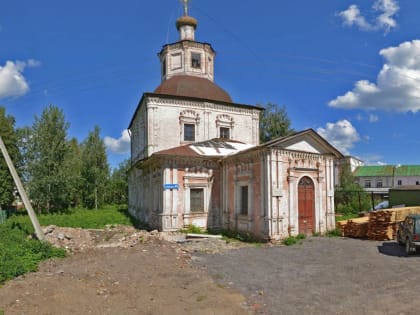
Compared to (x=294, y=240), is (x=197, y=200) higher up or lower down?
higher up

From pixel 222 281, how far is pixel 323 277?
2.65 m

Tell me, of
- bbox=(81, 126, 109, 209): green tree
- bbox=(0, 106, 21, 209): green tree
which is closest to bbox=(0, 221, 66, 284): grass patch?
bbox=(0, 106, 21, 209): green tree

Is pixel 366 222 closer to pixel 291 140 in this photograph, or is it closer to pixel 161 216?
pixel 291 140

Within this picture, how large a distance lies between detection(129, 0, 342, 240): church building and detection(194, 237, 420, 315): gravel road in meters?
2.52

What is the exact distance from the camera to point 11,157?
32.4 m

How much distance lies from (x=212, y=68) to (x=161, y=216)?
14.6 meters

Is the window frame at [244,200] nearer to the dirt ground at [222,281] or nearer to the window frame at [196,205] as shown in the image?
the window frame at [196,205]

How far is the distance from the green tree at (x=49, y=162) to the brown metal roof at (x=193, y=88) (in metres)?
12.7

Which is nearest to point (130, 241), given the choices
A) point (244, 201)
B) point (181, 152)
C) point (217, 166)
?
point (181, 152)

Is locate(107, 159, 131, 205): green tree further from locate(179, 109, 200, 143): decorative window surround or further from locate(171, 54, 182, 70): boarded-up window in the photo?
locate(179, 109, 200, 143): decorative window surround

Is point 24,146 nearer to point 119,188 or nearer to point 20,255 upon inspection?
point 119,188

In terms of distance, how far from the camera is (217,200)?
59.5 feet

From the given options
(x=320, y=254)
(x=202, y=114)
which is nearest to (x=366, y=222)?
(x=320, y=254)

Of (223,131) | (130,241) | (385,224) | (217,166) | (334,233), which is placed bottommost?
(130,241)
